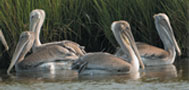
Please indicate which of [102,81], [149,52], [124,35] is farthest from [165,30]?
[102,81]

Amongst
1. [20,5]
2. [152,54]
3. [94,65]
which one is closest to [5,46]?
[20,5]

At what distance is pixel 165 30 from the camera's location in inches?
531

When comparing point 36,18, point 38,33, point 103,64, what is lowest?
point 103,64

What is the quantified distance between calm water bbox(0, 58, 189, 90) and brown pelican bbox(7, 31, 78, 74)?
59cm

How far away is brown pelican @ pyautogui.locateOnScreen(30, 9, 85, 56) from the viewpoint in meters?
12.9

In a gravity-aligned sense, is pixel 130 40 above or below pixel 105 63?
above

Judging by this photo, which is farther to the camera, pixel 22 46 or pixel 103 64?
pixel 22 46

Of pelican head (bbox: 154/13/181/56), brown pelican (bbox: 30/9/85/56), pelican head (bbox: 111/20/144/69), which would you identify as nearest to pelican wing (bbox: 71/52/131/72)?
pelican head (bbox: 111/20/144/69)

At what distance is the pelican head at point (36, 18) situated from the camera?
13.1 meters

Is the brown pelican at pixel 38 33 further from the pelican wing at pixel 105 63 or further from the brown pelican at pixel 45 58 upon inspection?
→ the pelican wing at pixel 105 63

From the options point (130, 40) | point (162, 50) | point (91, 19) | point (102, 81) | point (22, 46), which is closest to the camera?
point (102, 81)

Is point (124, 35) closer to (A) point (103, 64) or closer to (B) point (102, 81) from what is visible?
(A) point (103, 64)

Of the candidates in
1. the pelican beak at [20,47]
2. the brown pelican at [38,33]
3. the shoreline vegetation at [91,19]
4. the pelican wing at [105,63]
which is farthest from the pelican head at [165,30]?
the pelican beak at [20,47]

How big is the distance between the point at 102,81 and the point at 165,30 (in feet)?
10.8
